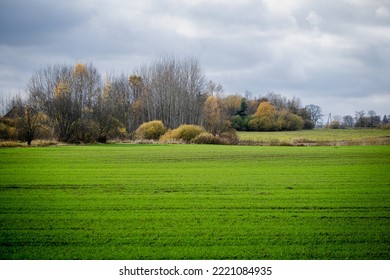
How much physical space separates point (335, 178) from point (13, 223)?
8.62 m

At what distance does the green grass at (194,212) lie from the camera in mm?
6215

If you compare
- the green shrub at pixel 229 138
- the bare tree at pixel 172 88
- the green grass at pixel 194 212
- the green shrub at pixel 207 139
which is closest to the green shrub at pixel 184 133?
the green shrub at pixel 207 139

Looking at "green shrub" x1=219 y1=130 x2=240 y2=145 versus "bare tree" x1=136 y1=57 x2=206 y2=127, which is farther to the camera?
"green shrub" x1=219 y1=130 x2=240 y2=145

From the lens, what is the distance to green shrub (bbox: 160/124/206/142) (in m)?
23.5

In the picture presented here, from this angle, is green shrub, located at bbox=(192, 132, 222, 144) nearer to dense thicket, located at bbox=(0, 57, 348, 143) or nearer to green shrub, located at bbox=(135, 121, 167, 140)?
green shrub, located at bbox=(135, 121, 167, 140)

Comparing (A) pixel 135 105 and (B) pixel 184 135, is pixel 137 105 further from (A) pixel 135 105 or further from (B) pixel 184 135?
(B) pixel 184 135

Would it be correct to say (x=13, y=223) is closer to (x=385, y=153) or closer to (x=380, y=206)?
(x=380, y=206)

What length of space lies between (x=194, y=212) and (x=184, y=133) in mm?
17600

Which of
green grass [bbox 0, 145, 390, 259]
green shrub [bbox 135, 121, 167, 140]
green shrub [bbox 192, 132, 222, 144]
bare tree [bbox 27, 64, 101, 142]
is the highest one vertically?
bare tree [bbox 27, 64, 101, 142]

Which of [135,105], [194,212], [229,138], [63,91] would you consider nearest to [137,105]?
[135,105]

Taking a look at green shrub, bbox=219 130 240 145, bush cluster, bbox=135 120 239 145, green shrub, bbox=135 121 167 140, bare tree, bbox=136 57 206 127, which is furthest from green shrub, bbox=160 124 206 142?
bare tree, bbox=136 57 206 127

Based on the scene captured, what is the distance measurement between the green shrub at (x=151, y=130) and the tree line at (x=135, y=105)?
14.8 inches

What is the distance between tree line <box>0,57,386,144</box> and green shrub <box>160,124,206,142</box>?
0.57 metres

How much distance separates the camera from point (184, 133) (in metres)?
25.7
